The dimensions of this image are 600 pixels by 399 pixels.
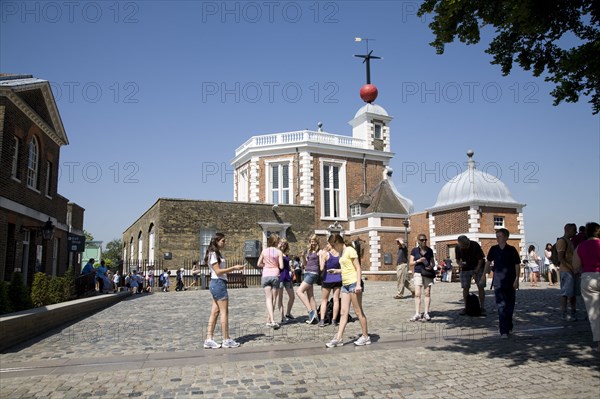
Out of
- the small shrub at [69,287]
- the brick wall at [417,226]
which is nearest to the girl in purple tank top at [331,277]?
the small shrub at [69,287]

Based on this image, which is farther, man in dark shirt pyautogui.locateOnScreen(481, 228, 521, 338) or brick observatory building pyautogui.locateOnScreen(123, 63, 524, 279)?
brick observatory building pyautogui.locateOnScreen(123, 63, 524, 279)

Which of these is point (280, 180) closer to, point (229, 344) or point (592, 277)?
point (229, 344)

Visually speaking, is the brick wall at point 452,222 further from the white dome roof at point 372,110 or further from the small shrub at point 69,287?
the small shrub at point 69,287

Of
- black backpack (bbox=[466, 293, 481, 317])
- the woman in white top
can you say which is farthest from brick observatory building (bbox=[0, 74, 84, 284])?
the woman in white top

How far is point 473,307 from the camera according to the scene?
412 inches

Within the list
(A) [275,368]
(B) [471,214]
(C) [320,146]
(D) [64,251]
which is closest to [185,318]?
(A) [275,368]

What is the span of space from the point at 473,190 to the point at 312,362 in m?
25.7

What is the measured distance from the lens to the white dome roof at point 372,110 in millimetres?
37781

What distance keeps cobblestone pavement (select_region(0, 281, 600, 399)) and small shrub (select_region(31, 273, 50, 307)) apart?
1.85 meters

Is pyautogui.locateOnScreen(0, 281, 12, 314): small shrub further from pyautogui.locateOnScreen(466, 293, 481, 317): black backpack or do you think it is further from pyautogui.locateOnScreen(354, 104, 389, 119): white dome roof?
pyautogui.locateOnScreen(354, 104, 389, 119): white dome roof

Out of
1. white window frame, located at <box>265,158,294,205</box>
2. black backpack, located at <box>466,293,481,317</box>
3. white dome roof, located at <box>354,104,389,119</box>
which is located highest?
white dome roof, located at <box>354,104,389,119</box>

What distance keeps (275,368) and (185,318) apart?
597 centimetres

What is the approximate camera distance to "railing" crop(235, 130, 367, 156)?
34594 millimetres

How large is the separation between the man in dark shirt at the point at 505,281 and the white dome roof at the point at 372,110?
100 feet
